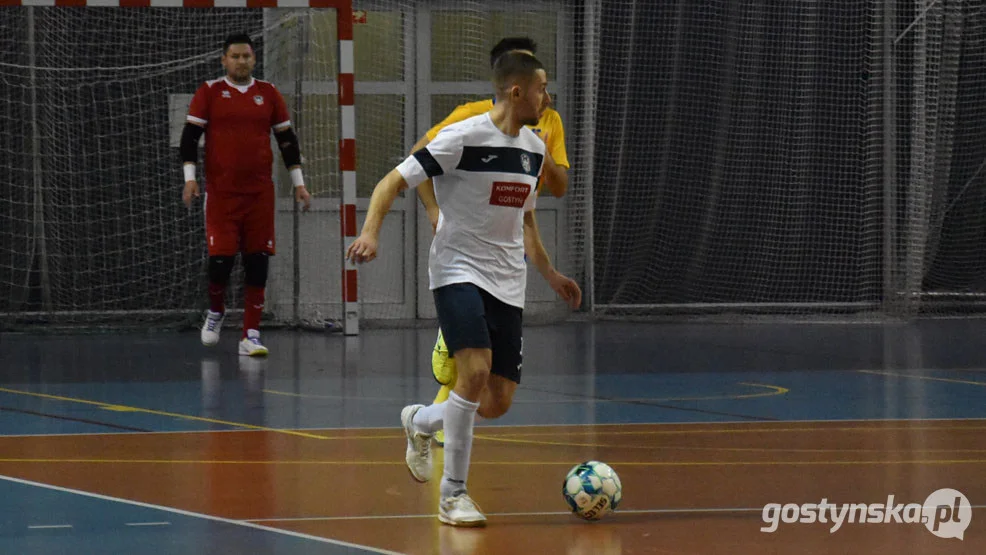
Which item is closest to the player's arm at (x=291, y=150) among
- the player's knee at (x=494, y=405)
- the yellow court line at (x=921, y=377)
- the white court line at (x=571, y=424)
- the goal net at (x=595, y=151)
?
the goal net at (x=595, y=151)

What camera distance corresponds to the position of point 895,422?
22.5 feet

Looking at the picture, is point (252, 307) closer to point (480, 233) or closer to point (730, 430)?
point (730, 430)

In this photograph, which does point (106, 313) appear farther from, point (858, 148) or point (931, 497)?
point (931, 497)

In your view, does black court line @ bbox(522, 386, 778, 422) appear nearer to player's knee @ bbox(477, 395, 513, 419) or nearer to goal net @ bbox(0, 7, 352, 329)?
player's knee @ bbox(477, 395, 513, 419)

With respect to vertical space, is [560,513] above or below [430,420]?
below

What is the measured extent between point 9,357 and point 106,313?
226cm

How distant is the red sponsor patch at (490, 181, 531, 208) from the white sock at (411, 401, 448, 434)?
2.78 feet

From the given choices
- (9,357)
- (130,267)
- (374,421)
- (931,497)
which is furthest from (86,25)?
(931,497)

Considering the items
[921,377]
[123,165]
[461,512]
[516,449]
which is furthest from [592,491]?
[123,165]

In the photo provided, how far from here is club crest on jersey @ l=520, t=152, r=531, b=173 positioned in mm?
4801

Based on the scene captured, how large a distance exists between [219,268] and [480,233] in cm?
557

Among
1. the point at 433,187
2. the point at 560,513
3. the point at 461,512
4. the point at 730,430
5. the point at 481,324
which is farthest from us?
the point at 730,430

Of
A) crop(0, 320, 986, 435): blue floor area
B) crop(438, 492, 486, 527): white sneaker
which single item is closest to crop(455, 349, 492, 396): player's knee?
crop(438, 492, 486, 527): white sneaker

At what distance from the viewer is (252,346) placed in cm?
984
